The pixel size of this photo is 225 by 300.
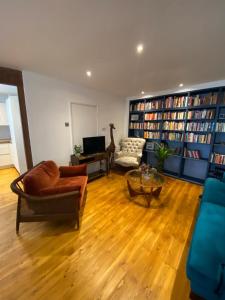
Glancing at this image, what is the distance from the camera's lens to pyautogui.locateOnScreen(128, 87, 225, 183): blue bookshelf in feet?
10.0

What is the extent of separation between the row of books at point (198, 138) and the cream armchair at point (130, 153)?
3.85 ft

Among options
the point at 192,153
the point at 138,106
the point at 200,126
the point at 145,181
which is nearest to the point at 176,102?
the point at 200,126

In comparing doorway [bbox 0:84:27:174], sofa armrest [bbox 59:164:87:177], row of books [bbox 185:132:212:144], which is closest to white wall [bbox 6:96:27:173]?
doorway [bbox 0:84:27:174]

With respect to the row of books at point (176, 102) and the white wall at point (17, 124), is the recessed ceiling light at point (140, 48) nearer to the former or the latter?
the row of books at point (176, 102)

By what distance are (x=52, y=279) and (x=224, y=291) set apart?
139cm

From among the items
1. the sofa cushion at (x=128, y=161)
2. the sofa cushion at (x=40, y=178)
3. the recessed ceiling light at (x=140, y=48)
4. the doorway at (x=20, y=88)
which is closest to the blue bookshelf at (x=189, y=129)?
the sofa cushion at (x=128, y=161)

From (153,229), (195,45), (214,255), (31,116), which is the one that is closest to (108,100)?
(31,116)

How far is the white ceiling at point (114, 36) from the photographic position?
115cm

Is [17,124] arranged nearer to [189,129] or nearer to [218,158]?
[189,129]

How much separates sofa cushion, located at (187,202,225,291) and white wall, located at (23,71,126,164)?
9.42 feet

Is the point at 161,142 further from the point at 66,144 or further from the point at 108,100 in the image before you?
the point at 66,144

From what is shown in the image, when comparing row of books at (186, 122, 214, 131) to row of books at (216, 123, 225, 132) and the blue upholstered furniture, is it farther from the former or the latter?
the blue upholstered furniture

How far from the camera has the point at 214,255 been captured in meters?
1.06

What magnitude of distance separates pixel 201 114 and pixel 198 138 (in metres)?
0.56
